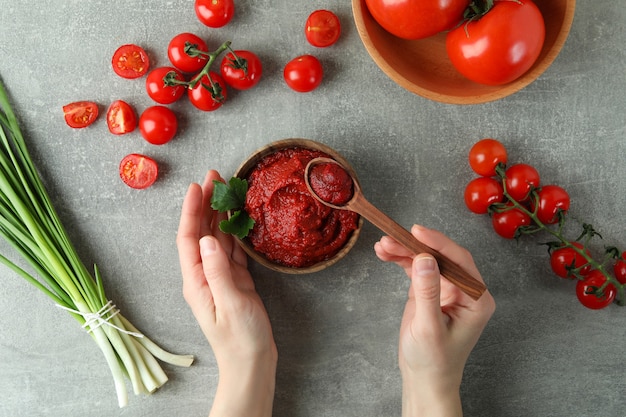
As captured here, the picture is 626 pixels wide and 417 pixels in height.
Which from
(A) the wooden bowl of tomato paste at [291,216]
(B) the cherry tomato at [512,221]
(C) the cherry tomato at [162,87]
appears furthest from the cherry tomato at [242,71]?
(B) the cherry tomato at [512,221]

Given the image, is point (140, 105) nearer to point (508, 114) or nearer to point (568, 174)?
point (508, 114)

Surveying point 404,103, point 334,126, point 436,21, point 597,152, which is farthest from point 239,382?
point 597,152

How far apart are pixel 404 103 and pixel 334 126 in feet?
0.88

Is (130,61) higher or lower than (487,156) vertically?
higher

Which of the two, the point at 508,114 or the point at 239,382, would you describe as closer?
the point at 239,382

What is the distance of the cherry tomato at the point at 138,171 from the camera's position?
6.39 ft

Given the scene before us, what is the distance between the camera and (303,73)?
189 centimetres

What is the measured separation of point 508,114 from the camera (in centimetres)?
200

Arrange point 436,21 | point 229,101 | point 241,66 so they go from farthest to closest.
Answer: point 229,101 < point 241,66 < point 436,21

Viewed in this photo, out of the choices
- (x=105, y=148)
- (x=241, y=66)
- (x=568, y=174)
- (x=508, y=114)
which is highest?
(x=241, y=66)

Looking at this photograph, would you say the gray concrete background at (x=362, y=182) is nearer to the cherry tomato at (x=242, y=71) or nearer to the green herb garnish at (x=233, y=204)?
the cherry tomato at (x=242, y=71)

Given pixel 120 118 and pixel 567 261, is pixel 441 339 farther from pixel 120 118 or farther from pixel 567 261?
pixel 120 118

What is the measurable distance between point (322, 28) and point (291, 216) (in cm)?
67

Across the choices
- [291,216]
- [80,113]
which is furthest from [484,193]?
[80,113]
